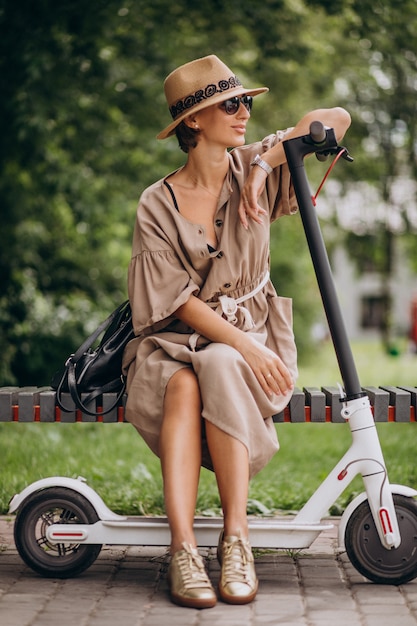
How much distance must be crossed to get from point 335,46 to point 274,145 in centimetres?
1108

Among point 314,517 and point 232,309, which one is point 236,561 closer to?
point 314,517

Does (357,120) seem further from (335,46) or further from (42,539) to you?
(42,539)

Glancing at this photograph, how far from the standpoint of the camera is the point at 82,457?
7.68m

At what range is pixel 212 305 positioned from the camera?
14.4ft

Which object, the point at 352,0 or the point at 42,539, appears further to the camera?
the point at 352,0

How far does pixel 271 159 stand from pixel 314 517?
4.88 ft

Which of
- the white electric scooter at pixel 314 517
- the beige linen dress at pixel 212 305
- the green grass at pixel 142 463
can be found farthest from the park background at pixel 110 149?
the beige linen dress at pixel 212 305

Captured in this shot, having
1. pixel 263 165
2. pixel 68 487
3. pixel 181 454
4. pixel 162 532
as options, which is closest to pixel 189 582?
pixel 162 532

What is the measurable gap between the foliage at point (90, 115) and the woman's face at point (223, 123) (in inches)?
198

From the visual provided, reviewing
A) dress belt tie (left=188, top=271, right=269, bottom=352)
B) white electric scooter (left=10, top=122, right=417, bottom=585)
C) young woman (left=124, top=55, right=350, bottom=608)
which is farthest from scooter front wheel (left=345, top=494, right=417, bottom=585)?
dress belt tie (left=188, top=271, right=269, bottom=352)

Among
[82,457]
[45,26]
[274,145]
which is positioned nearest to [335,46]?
[45,26]

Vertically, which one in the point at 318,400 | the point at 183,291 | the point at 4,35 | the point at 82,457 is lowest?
the point at 82,457

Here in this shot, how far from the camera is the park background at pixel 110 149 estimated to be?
7508 mm

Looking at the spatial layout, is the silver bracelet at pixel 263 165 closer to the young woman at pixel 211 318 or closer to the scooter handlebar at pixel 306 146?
the young woman at pixel 211 318
